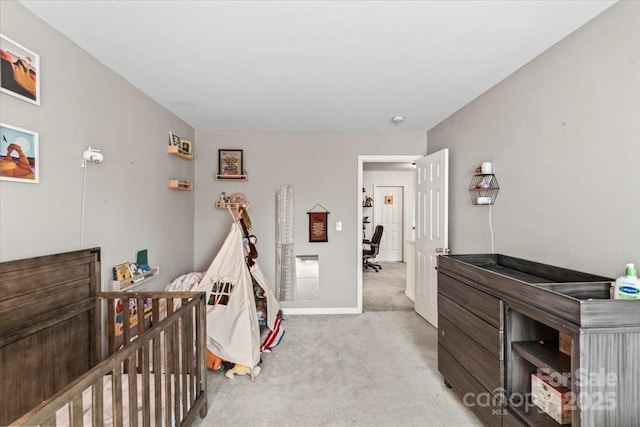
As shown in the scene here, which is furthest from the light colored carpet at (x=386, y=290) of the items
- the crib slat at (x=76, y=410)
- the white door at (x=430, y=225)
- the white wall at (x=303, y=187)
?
the crib slat at (x=76, y=410)

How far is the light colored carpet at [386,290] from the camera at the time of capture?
3941 millimetres

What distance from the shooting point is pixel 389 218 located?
289 inches

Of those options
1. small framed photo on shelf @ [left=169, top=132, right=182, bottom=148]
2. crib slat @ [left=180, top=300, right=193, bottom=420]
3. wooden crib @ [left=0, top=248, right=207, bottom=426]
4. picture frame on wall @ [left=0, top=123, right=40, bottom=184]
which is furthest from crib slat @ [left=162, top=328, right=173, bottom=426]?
small framed photo on shelf @ [left=169, top=132, right=182, bottom=148]

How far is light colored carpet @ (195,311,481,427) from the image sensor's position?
1837 millimetres

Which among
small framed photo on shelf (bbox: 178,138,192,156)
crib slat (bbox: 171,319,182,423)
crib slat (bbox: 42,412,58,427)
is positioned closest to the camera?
crib slat (bbox: 42,412,58,427)

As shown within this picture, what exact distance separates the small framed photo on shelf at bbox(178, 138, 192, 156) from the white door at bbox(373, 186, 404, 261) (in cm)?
502

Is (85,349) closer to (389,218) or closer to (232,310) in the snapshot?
(232,310)

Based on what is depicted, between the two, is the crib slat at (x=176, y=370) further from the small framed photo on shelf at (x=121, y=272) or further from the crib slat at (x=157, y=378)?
the small framed photo on shelf at (x=121, y=272)

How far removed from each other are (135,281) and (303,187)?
2077 mm

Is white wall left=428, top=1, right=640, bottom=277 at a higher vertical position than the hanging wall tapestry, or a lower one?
higher

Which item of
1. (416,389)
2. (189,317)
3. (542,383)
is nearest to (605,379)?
(542,383)

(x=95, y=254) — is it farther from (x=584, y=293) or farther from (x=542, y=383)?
(x=584, y=293)

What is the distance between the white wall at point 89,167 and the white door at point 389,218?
540cm

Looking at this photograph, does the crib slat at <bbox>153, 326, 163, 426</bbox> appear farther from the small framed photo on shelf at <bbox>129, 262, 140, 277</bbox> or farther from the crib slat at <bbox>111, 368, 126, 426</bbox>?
the small framed photo on shelf at <bbox>129, 262, 140, 277</bbox>
